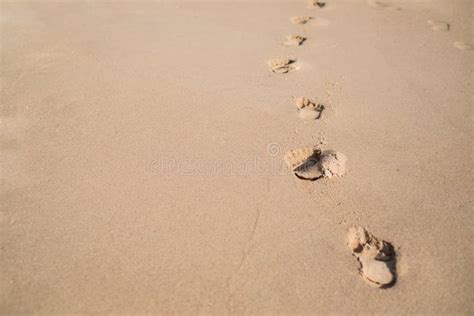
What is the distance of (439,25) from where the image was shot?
9.91 ft

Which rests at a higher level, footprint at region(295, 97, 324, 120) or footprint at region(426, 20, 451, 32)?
footprint at region(426, 20, 451, 32)

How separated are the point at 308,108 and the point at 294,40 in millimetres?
922

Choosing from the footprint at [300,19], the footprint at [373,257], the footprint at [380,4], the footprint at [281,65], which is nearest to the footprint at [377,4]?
the footprint at [380,4]

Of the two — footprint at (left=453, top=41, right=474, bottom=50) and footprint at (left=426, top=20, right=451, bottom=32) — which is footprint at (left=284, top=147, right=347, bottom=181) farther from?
footprint at (left=426, top=20, right=451, bottom=32)

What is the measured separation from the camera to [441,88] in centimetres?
231

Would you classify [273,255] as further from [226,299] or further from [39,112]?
[39,112]

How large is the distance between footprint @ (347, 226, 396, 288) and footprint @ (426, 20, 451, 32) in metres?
2.38

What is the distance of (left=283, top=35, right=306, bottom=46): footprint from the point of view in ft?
9.06

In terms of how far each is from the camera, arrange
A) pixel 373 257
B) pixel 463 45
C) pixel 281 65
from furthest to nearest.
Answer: pixel 463 45 < pixel 281 65 < pixel 373 257

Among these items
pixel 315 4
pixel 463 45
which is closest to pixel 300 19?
pixel 315 4

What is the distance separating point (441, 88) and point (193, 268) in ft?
6.70

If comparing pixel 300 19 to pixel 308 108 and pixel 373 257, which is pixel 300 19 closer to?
pixel 308 108

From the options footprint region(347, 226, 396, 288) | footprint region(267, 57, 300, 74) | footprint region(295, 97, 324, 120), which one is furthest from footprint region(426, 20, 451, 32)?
footprint region(347, 226, 396, 288)

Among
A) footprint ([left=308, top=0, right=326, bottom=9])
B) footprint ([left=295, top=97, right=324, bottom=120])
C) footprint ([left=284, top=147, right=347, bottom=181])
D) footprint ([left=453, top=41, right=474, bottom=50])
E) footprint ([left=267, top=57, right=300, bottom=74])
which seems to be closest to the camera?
footprint ([left=284, top=147, right=347, bottom=181])
